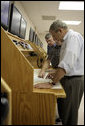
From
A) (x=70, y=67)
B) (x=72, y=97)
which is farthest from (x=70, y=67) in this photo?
(x=72, y=97)

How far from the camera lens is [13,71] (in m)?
1.11

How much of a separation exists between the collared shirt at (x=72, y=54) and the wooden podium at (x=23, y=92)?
1.43ft

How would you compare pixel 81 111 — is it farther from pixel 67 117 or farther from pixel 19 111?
pixel 19 111

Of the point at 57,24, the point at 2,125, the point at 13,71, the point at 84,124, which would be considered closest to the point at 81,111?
the point at 84,124

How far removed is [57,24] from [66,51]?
0.33 m

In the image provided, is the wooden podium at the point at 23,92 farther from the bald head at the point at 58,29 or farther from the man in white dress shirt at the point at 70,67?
the bald head at the point at 58,29

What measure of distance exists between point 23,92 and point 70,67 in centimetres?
58

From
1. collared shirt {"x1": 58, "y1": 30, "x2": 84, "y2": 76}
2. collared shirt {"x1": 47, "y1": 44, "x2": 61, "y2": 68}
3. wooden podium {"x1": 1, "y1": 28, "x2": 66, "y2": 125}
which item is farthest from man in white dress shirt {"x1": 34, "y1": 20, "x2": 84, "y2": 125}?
collared shirt {"x1": 47, "y1": 44, "x2": 61, "y2": 68}

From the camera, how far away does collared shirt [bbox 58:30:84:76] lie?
1474 mm

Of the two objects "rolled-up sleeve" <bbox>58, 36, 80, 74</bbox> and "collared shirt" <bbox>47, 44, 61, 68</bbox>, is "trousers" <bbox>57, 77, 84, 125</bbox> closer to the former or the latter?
"rolled-up sleeve" <bbox>58, 36, 80, 74</bbox>

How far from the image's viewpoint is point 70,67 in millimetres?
1488

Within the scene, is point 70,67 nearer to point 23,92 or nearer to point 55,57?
point 23,92

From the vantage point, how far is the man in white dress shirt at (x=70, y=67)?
4.85ft

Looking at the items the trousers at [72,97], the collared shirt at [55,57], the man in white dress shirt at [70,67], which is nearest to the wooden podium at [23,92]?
the man in white dress shirt at [70,67]
